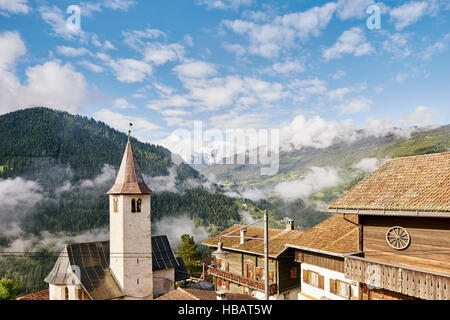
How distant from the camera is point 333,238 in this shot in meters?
21.1

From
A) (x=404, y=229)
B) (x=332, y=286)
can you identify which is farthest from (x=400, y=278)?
(x=332, y=286)

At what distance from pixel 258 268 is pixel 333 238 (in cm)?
1321

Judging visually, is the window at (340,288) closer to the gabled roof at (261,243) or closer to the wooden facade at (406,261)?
the wooden facade at (406,261)

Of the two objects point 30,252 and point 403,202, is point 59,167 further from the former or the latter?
point 403,202

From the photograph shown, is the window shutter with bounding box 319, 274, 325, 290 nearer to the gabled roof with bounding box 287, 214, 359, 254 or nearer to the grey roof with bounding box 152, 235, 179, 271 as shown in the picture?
the gabled roof with bounding box 287, 214, 359, 254

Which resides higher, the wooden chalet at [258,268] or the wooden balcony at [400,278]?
the wooden balcony at [400,278]

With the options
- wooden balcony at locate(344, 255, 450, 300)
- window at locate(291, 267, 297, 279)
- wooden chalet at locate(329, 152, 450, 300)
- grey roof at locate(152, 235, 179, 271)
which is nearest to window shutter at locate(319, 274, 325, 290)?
wooden chalet at locate(329, 152, 450, 300)

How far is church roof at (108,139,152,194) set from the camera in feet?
122

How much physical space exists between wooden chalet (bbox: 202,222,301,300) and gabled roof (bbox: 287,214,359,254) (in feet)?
13.3

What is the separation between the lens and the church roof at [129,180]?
37.2m

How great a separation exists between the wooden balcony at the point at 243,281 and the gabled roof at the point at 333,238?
367 inches

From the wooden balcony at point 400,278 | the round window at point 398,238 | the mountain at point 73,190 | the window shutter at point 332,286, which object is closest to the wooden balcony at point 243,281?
the window shutter at point 332,286

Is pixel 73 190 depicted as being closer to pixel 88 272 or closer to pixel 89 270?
pixel 89 270

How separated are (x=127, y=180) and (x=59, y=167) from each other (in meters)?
187
